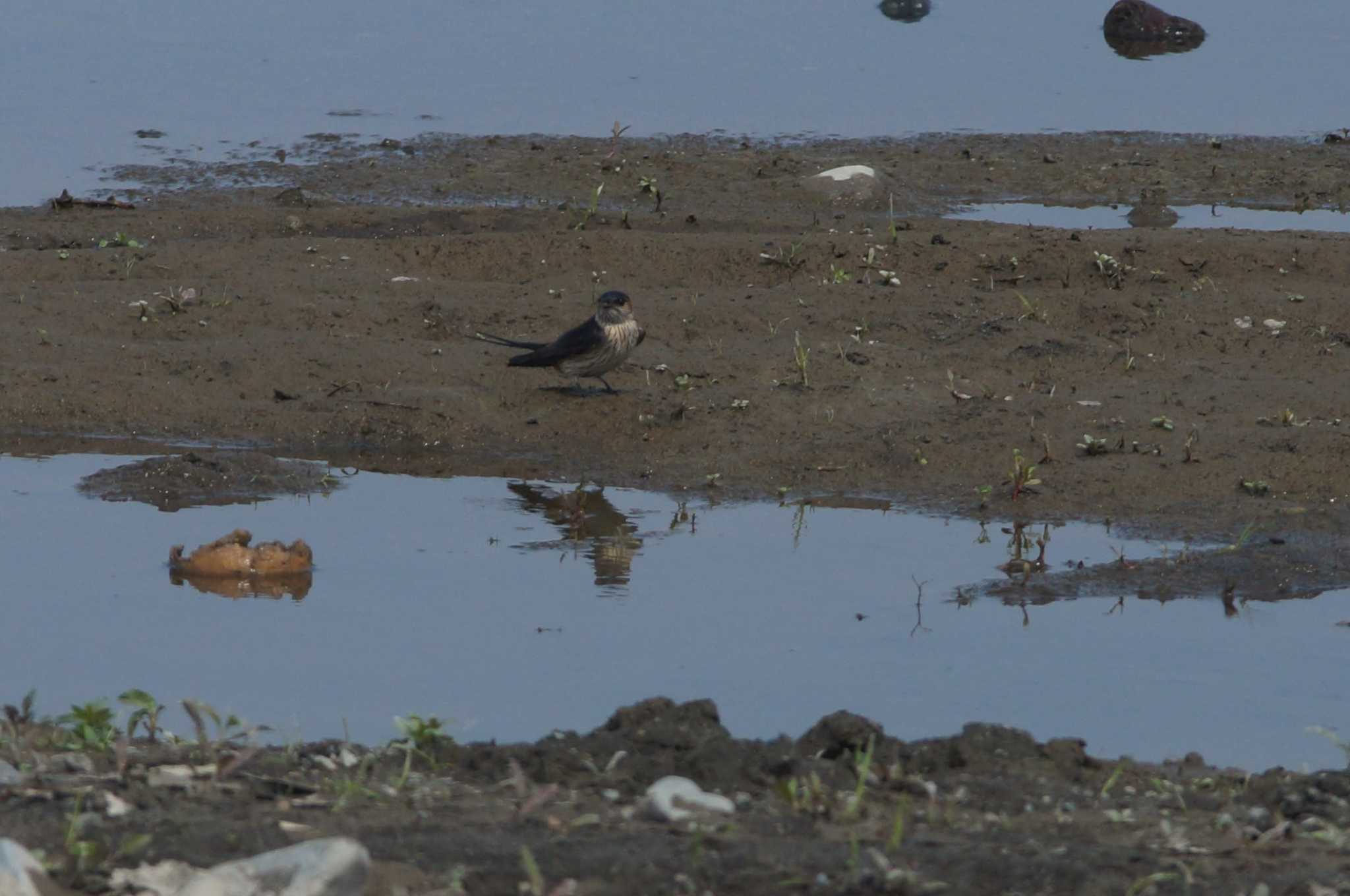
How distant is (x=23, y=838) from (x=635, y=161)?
1061 cm

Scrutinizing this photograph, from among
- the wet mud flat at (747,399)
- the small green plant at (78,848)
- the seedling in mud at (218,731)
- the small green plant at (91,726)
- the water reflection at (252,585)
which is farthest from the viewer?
the water reflection at (252,585)

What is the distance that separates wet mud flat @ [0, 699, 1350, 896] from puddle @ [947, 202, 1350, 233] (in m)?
8.48

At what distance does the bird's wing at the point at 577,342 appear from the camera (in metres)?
9.16

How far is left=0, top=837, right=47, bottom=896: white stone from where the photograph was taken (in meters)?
3.71

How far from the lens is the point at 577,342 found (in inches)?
361

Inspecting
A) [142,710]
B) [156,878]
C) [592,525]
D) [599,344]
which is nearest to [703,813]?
[156,878]

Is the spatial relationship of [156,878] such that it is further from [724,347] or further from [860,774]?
[724,347]

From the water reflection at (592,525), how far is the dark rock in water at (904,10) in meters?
14.2

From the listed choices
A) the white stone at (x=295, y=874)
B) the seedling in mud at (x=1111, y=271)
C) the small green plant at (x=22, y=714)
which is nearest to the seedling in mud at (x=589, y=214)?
the seedling in mud at (x=1111, y=271)

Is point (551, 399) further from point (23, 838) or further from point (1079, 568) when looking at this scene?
point (23, 838)

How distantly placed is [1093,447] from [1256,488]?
0.70m

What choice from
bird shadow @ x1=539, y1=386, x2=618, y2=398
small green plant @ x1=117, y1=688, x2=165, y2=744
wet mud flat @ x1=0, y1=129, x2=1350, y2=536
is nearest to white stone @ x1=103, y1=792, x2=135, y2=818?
small green plant @ x1=117, y1=688, x2=165, y2=744

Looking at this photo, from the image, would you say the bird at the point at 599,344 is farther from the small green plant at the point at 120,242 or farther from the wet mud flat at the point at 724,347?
the small green plant at the point at 120,242

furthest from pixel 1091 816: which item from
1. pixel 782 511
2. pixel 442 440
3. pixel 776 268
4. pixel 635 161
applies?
pixel 635 161
